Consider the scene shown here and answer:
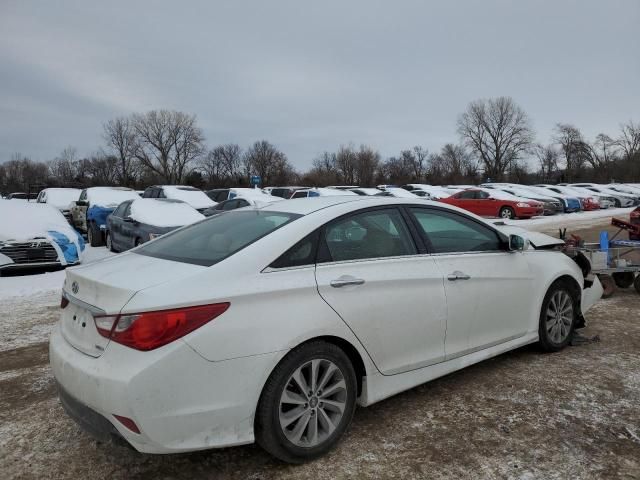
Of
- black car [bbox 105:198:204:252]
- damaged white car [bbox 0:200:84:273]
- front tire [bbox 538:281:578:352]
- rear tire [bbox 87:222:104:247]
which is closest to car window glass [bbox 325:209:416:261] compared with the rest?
front tire [bbox 538:281:578:352]

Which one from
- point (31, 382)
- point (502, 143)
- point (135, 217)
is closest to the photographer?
point (31, 382)

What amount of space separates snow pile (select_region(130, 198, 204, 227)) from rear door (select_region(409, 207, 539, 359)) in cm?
758

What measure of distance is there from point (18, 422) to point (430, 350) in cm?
285

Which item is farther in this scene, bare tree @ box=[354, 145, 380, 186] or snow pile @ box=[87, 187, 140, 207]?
bare tree @ box=[354, 145, 380, 186]

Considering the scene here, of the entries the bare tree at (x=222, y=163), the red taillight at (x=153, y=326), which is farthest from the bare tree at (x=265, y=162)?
the red taillight at (x=153, y=326)

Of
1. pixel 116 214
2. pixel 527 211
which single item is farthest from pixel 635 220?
pixel 527 211

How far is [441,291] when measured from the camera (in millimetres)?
3344

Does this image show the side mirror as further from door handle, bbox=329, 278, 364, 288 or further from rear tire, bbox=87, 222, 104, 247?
rear tire, bbox=87, 222, 104, 247

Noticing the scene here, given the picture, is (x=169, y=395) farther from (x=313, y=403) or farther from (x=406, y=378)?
(x=406, y=378)

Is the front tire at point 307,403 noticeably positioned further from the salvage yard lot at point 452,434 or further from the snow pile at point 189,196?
the snow pile at point 189,196

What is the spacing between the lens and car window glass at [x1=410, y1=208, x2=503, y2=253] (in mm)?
3568

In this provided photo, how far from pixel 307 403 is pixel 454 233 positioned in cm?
182

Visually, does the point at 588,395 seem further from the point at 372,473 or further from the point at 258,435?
the point at 258,435

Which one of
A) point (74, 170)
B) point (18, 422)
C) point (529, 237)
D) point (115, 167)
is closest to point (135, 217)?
point (18, 422)
